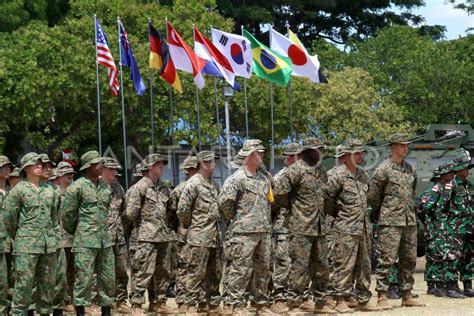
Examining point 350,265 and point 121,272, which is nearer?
point 350,265

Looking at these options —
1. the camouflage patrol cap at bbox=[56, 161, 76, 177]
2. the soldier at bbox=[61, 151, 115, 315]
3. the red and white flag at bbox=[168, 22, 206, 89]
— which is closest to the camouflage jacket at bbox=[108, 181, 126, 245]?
the camouflage patrol cap at bbox=[56, 161, 76, 177]

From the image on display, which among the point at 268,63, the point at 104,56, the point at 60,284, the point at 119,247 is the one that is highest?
the point at 104,56

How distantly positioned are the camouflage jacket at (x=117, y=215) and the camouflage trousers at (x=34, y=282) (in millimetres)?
1882

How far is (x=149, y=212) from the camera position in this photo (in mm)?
12922

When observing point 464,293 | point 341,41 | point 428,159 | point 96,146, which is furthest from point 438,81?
point 464,293

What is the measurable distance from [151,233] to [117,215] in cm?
77

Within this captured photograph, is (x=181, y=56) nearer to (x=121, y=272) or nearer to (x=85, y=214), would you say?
(x=121, y=272)

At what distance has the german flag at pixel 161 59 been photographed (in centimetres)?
1866

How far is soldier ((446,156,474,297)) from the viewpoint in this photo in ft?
46.7

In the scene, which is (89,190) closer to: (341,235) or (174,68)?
(341,235)

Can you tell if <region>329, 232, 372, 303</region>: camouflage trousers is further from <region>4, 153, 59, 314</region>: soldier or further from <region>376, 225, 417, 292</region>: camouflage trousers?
<region>4, 153, 59, 314</region>: soldier

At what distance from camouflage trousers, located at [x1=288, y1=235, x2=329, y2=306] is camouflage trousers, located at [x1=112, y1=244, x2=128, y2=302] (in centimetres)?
227

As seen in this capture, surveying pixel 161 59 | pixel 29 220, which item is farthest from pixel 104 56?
pixel 29 220

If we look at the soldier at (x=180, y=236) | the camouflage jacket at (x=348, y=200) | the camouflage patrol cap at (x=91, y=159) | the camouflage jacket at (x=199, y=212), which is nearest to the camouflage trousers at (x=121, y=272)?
the soldier at (x=180, y=236)
